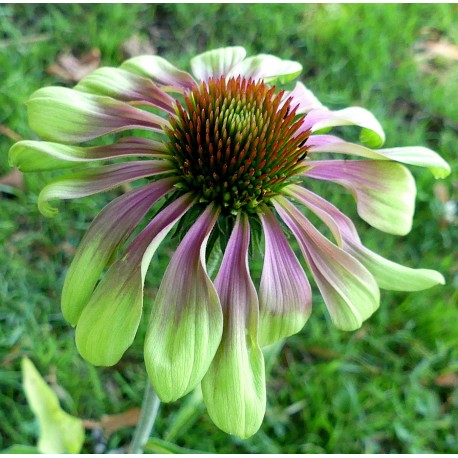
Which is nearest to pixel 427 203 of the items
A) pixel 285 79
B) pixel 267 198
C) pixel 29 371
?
pixel 285 79

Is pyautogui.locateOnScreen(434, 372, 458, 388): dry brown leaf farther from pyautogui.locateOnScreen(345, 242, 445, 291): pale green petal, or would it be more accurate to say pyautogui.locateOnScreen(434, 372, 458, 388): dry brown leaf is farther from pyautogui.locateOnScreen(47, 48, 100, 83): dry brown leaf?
pyautogui.locateOnScreen(47, 48, 100, 83): dry brown leaf

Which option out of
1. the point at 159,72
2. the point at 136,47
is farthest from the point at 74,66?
the point at 159,72

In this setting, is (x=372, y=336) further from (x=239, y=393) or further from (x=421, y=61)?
(x=421, y=61)

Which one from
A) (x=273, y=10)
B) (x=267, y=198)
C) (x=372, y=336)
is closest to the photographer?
(x=267, y=198)

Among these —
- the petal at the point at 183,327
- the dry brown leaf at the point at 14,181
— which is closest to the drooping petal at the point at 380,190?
the petal at the point at 183,327

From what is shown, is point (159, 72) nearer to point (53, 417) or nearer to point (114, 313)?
point (114, 313)

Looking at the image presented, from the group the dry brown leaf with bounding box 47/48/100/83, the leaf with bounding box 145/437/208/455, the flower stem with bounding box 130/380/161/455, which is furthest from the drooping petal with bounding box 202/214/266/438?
the dry brown leaf with bounding box 47/48/100/83

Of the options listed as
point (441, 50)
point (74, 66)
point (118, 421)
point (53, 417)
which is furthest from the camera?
point (441, 50)
